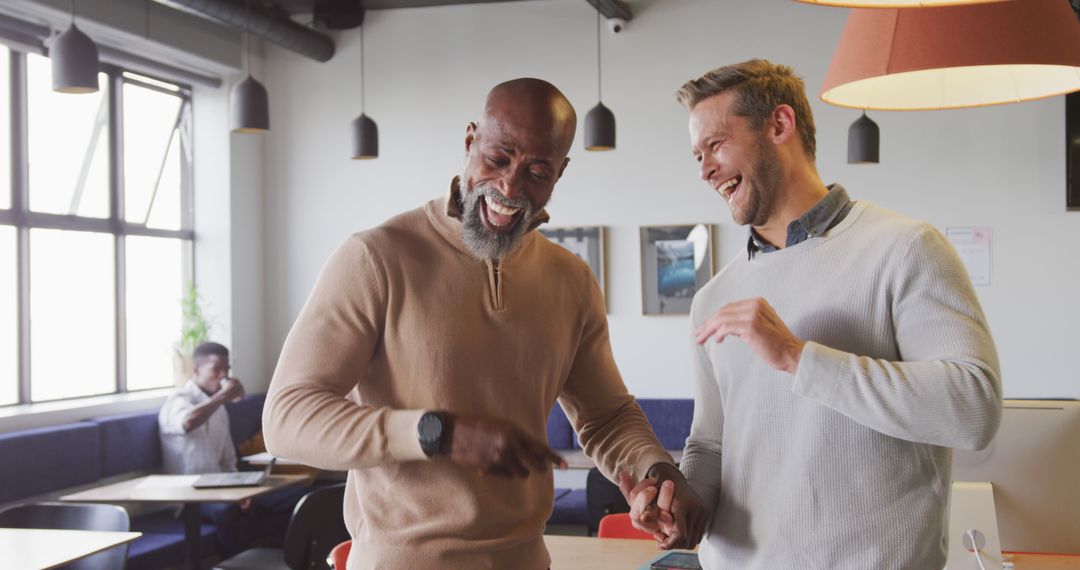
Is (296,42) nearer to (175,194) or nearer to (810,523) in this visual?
(175,194)

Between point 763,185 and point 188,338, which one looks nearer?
point 763,185

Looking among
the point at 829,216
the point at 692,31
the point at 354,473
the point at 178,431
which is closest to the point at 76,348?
the point at 178,431

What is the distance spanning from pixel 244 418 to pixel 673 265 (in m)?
3.51

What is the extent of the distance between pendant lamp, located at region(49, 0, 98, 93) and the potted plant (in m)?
3.29

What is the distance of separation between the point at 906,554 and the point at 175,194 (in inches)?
298

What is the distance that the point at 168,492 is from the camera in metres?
5.67

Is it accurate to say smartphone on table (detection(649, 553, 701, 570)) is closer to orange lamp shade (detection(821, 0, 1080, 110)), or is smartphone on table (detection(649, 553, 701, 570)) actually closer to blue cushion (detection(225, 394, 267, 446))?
orange lamp shade (detection(821, 0, 1080, 110))

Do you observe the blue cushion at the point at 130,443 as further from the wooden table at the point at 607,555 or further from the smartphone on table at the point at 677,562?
the smartphone on table at the point at 677,562

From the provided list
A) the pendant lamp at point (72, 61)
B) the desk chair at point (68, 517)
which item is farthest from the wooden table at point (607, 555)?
the pendant lamp at point (72, 61)

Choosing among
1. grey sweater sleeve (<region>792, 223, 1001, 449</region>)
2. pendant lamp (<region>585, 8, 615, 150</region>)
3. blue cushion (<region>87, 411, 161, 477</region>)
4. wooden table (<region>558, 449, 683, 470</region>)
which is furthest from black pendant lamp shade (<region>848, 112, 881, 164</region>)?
grey sweater sleeve (<region>792, 223, 1001, 449</region>)

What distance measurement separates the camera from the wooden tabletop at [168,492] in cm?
551

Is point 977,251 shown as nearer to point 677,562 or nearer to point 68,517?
point 677,562

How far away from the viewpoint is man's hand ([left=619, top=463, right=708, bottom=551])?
77.7 inches

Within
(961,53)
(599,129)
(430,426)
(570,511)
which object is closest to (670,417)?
(570,511)
